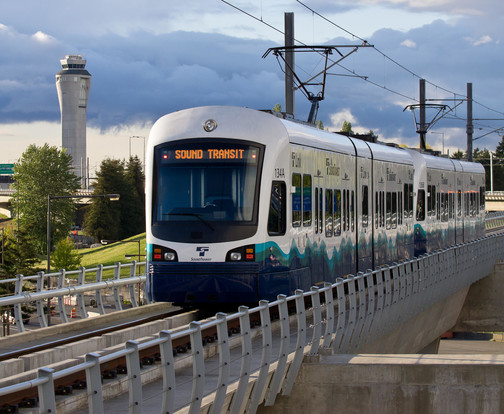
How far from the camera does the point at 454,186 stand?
128 ft

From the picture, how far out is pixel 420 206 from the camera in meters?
32.1

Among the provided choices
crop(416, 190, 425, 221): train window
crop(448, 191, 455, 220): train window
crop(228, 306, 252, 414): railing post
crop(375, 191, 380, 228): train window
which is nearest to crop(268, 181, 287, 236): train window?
crop(228, 306, 252, 414): railing post

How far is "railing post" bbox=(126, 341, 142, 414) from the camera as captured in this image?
25.7 ft

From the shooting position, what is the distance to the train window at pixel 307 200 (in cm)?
1881

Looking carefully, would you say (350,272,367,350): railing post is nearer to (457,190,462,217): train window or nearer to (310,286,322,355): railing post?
(310,286,322,355): railing post

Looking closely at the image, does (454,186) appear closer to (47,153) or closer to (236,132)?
(236,132)

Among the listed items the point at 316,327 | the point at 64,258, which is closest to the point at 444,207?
the point at 316,327

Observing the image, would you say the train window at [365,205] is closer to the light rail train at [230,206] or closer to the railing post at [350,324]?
the light rail train at [230,206]

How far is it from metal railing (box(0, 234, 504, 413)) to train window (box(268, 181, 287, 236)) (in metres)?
1.49

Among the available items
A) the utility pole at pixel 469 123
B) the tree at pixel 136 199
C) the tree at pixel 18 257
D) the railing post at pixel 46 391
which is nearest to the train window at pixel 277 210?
the railing post at pixel 46 391

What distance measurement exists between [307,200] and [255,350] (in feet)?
17.4

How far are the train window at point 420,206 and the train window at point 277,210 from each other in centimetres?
1485

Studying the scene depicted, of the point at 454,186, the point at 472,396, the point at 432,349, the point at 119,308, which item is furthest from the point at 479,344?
the point at 472,396

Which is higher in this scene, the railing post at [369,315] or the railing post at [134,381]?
the railing post at [134,381]
